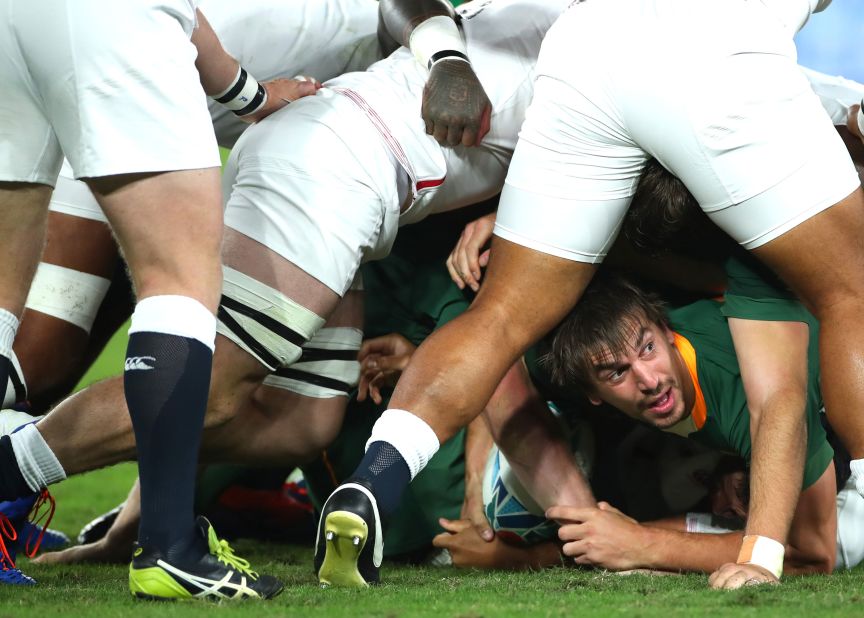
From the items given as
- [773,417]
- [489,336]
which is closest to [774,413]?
[773,417]

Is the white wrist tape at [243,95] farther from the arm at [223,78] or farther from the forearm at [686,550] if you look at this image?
the forearm at [686,550]

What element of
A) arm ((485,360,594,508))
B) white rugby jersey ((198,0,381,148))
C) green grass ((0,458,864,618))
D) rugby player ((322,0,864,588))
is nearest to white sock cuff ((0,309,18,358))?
green grass ((0,458,864,618))

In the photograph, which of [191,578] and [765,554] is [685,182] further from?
[191,578]

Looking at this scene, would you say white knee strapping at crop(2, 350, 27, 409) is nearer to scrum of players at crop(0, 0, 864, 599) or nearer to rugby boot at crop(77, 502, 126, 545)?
scrum of players at crop(0, 0, 864, 599)

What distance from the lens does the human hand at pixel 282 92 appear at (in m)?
2.56

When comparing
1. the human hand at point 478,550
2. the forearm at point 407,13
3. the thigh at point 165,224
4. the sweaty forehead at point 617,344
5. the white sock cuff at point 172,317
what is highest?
the forearm at point 407,13

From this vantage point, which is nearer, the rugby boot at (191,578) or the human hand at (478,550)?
the rugby boot at (191,578)

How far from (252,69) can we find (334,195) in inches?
25.1

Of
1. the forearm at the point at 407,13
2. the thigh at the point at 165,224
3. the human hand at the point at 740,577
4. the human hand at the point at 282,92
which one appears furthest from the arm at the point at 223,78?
the human hand at the point at 740,577

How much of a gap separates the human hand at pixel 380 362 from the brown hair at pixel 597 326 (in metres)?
0.48

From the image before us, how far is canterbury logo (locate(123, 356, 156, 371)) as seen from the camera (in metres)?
1.78

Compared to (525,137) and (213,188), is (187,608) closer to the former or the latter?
(213,188)

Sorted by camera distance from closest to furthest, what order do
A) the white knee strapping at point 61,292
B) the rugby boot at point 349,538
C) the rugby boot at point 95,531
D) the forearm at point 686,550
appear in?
1. the rugby boot at point 349,538
2. the forearm at point 686,550
3. the white knee strapping at point 61,292
4. the rugby boot at point 95,531

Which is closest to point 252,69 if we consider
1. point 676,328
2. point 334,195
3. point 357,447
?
point 334,195
